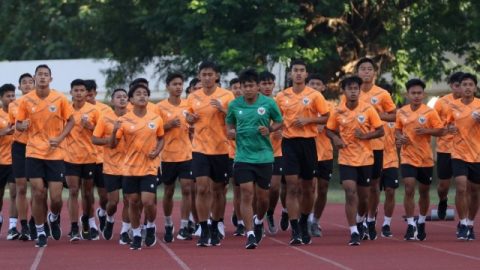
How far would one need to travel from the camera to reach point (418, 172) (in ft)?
59.0

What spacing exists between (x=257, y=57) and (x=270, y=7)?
1.29 metres

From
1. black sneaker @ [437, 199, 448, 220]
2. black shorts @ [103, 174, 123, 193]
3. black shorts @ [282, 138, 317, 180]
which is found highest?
black shorts @ [282, 138, 317, 180]

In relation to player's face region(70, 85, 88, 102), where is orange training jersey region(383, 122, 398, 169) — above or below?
below

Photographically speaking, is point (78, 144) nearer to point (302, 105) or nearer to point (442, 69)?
point (302, 105)

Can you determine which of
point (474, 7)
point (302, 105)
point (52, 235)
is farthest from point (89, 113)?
point (474, 7)

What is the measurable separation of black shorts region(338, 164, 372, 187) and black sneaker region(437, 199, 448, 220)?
391cm

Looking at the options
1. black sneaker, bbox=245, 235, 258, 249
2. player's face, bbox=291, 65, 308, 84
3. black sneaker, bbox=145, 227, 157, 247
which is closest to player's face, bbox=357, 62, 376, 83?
→ player's face, bbox=291, 65, 308, 84

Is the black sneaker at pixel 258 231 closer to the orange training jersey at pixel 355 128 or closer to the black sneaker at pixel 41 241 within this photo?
the orange training jersey at pixel 355 128

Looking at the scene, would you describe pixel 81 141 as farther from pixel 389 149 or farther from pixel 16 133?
pixel 389 149

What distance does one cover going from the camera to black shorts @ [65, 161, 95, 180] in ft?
60.5

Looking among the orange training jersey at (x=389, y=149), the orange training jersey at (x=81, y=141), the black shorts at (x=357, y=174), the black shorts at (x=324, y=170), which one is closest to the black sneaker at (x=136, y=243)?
the orange training jersey at (x=81, y=141)

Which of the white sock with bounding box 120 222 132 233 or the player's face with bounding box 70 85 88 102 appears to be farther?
the player's face with bounding box 70 85 88 102

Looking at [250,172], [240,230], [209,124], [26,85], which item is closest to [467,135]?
[250,172]

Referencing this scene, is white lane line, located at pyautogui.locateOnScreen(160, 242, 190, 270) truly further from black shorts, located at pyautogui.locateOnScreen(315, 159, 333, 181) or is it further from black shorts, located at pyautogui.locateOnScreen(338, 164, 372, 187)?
black shorts, located at pyautogui.locateOnScreen(315, 159, 333, 181)
